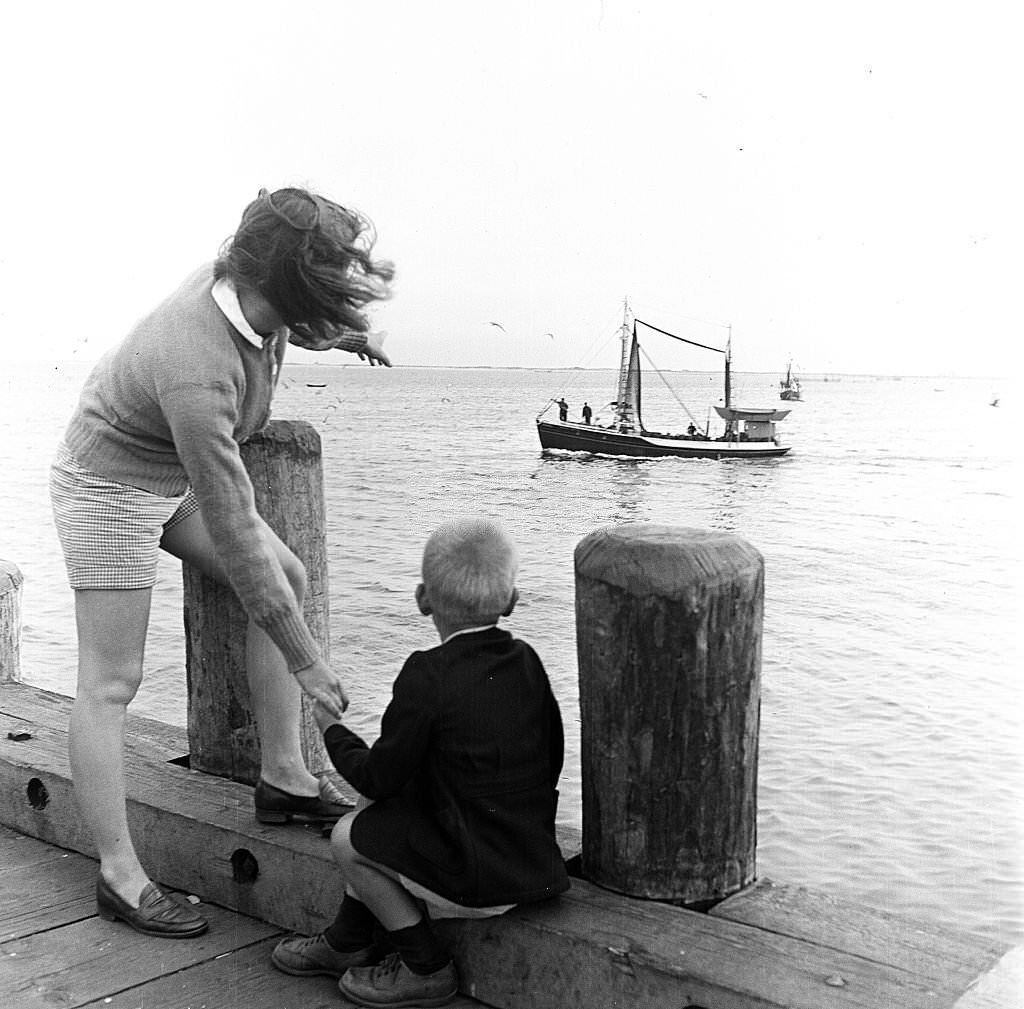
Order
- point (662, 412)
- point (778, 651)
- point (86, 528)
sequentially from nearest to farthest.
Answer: point (86, 528) < point (778, 651) < point (662, 412)

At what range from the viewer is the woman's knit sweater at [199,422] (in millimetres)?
2465

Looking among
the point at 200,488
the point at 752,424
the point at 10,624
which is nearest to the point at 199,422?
the point at 200,488

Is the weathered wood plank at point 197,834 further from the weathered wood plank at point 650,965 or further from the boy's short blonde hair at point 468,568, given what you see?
the boy's short blonde hair at point 468,568

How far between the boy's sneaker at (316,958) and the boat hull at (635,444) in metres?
47.1

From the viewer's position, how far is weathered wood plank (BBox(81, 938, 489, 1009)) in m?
2.50

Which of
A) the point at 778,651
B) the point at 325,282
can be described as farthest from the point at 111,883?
the point at 778,651

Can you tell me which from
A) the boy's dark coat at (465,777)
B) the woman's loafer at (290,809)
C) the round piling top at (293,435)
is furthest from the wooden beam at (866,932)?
the round piling top at (293,435)

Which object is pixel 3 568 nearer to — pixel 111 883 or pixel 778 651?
pixel 111 883

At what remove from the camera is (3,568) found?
465 centimetres

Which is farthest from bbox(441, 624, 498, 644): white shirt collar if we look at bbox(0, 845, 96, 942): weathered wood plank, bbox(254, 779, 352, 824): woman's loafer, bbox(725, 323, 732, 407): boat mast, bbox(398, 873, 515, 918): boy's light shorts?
bbox(725, 323, 732, 407): boat mast

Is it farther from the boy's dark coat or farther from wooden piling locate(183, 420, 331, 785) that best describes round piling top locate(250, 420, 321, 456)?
the boy's dark coat

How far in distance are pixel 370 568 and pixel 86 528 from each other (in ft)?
56.9

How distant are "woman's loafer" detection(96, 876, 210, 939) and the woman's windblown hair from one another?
1.33 metres

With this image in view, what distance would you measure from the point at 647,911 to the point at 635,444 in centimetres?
4782
